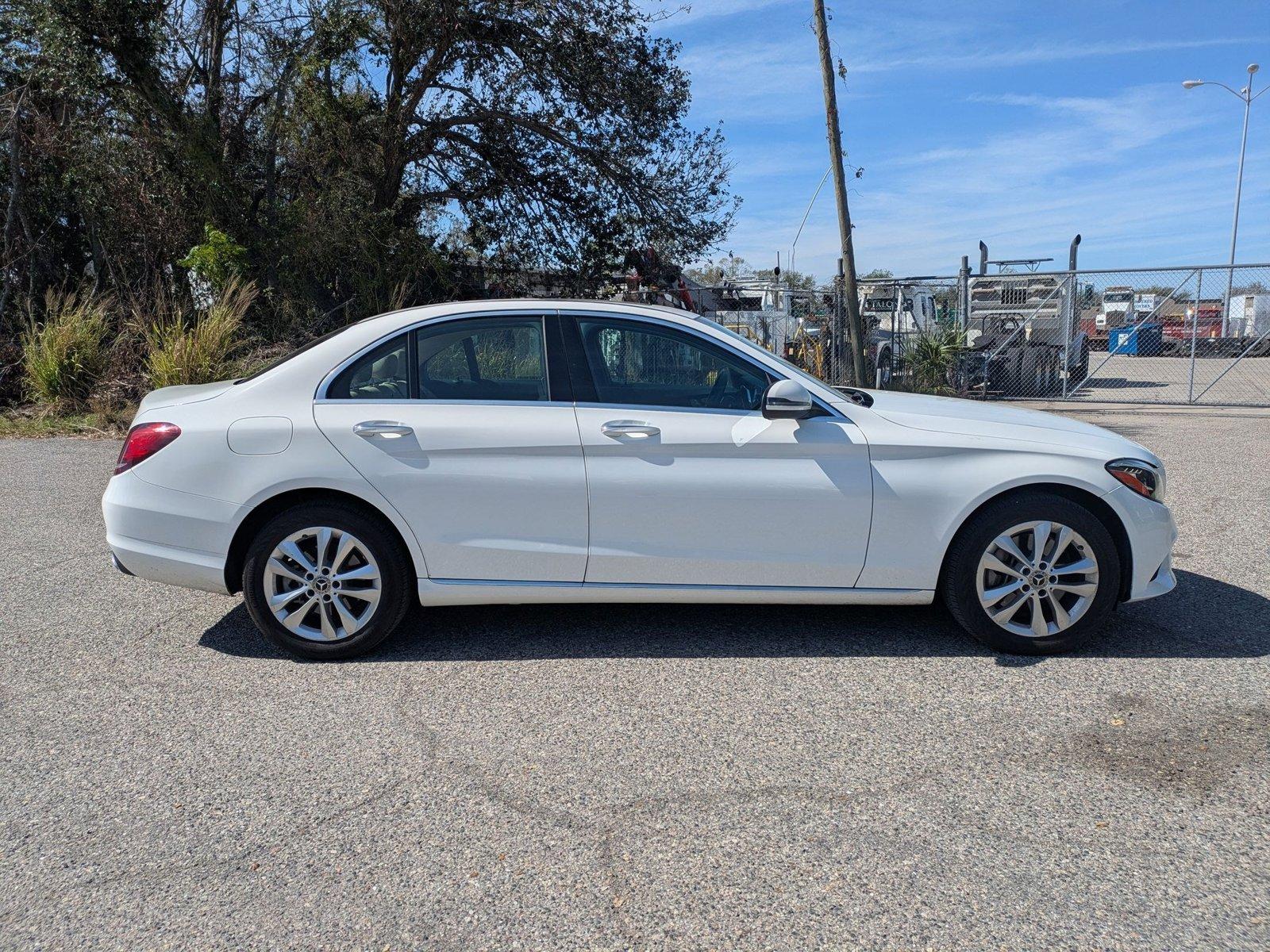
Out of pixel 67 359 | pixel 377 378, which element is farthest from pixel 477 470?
pixel 67 359

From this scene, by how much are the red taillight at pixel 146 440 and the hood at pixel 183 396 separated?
0.14m

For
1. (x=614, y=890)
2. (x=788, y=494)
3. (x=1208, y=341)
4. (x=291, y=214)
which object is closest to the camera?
(x=614, y=890)

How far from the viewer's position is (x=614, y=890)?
2814 millimetres

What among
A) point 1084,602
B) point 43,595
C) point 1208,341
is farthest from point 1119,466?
point 1208,341

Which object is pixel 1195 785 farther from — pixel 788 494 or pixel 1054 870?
pixel 788 494

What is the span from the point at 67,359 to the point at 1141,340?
1836cm

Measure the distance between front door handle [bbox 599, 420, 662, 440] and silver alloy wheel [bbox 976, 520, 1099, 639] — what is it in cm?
158

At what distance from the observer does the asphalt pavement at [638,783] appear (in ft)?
8.86

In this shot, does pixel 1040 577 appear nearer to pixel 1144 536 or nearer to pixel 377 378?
pixel 1144 536

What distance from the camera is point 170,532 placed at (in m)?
4.59

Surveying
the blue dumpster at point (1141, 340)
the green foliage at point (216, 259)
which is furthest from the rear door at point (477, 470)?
the blue dumpster at point (1141, 340)

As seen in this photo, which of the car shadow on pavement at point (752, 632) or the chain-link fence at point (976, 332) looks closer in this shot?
the car shadow on pavement at point (752, 632)

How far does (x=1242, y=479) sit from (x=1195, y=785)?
22.7ft

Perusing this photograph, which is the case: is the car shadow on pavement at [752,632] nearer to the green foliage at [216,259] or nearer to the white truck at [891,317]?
the green foliage at [216,259]
